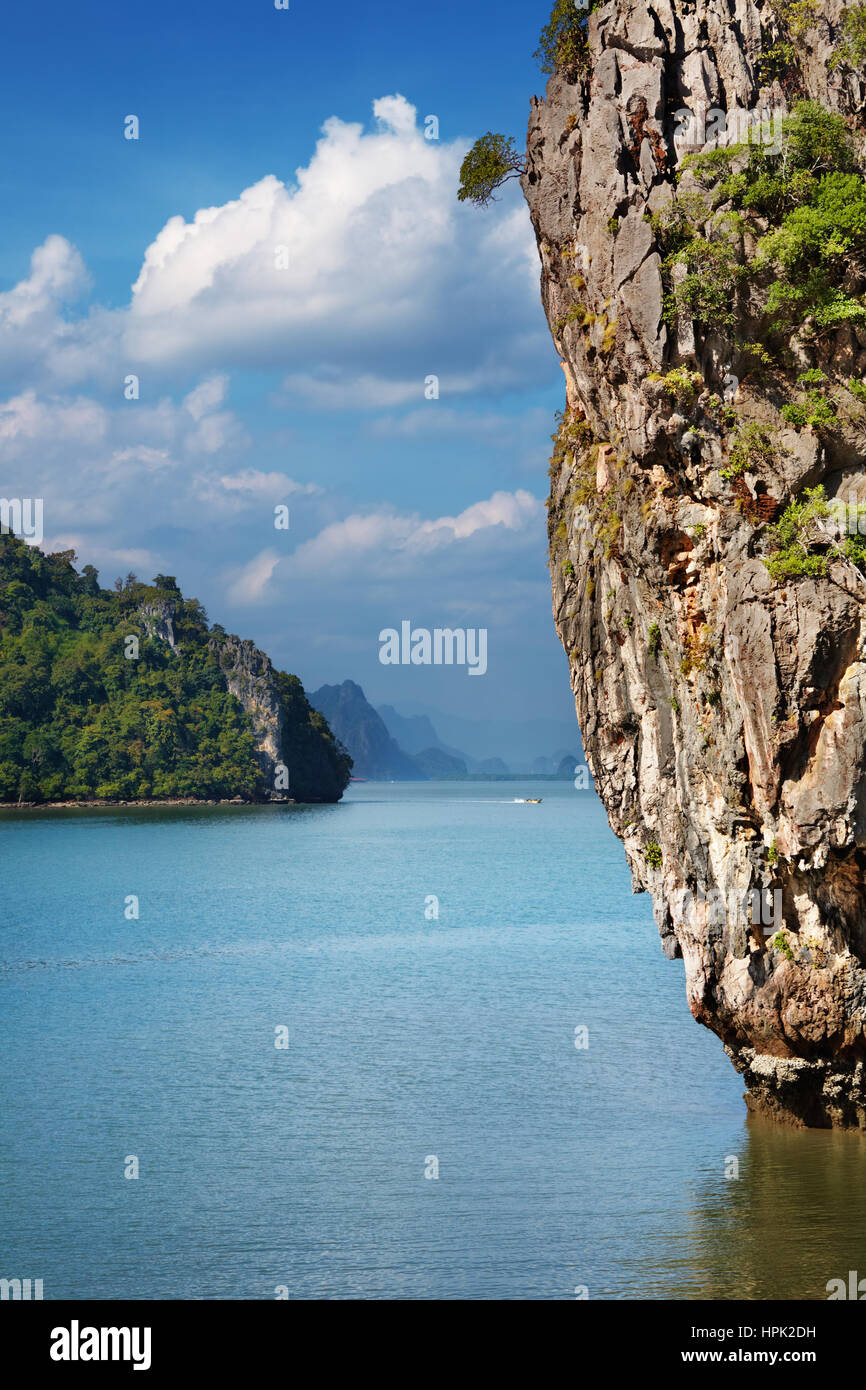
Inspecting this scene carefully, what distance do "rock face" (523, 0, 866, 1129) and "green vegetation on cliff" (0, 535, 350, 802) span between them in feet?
346

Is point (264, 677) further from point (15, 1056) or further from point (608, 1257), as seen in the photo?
point (608, 1257)

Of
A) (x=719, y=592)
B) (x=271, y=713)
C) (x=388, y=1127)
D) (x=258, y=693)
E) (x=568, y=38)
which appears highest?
(x=568, y=38)

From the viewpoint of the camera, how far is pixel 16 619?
128 m

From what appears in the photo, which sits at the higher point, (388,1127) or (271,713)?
(271,713)

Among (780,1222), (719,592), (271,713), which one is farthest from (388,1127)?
(271,713)

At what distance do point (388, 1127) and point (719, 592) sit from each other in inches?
396

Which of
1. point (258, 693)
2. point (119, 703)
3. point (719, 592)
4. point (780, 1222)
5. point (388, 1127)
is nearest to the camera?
point (780, 1222)

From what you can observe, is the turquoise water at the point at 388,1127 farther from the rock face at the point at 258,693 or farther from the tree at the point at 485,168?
the rock face at the point at 258,693

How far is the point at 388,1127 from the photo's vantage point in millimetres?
19219

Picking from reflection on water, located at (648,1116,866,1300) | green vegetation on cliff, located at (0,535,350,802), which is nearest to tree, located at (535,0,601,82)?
reflection on water, located at (648,1116,866,1300)

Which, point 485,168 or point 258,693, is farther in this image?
point 258,693

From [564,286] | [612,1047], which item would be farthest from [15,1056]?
[564,286]

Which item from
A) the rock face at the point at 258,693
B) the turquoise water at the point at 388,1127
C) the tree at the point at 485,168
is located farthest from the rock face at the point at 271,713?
the tree at the point at 485,168

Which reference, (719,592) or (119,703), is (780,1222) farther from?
(119,703)
